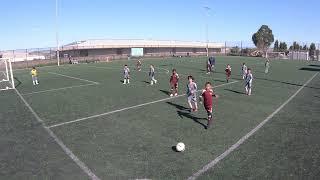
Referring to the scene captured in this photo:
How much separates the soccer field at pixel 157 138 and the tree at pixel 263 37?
376 feet

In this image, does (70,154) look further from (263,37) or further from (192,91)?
(263,37)

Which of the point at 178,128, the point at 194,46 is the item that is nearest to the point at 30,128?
the point at 178,128

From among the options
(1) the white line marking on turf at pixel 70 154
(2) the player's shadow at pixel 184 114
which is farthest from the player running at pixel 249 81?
(1) the white line marking on turf at pixel 70 154

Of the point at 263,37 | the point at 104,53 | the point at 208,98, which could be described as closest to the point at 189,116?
the point at 208,98

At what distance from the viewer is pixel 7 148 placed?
38.6ft

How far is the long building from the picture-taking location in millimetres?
88688

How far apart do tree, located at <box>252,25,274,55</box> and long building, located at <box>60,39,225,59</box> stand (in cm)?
1835

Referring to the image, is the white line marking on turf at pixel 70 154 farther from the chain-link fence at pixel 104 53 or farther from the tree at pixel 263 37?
the tree at pixel 263 37

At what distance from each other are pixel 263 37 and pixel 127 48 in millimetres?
61196

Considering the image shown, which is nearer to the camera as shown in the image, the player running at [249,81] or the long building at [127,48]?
the player running at [249,81]

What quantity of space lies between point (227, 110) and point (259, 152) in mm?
6452

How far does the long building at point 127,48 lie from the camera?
291 feet

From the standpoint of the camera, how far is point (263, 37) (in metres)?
131

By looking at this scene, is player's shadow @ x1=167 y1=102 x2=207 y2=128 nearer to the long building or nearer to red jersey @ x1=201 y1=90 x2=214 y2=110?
red jersey @ x1=201 y1=90 x2=214 y2=110
